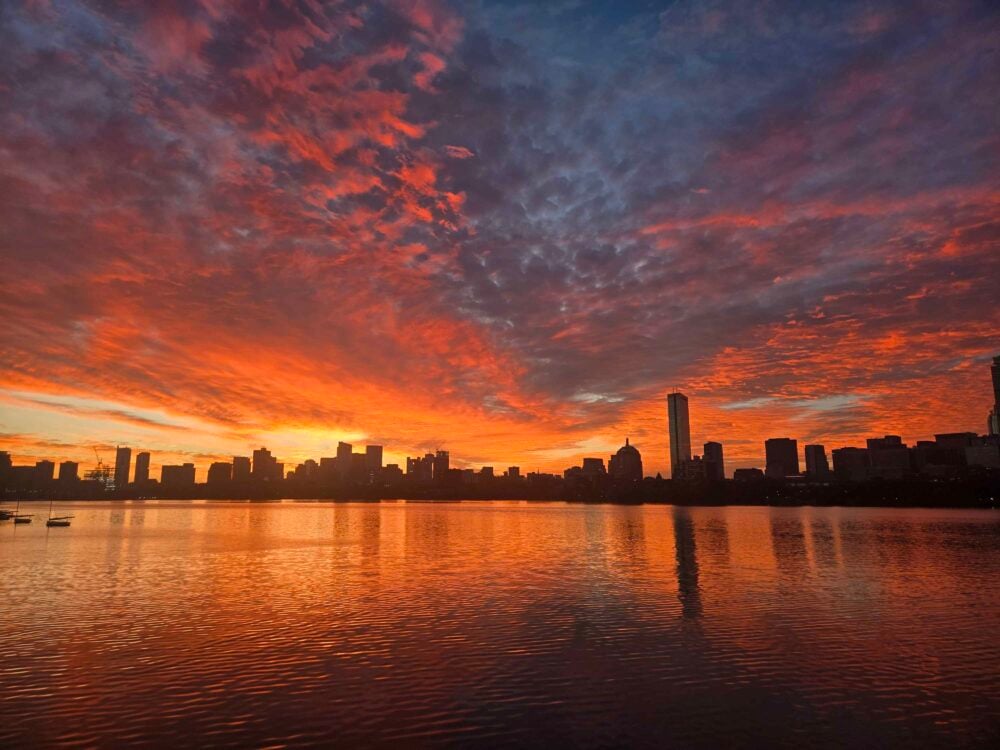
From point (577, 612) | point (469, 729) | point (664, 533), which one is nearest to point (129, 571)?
point (577, 612)

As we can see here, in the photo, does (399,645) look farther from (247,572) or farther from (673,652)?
(247,572)

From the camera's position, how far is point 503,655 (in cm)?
3538

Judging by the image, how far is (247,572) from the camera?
71.2 metres

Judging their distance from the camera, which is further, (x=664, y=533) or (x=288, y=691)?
(x=664, y=533)

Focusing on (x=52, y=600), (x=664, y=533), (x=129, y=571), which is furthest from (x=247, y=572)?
(x=664, y=533)

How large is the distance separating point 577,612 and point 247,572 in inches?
1682

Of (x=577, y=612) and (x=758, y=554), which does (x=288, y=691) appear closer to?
(x=577, y=612)

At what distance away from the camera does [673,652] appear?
35.9 metres

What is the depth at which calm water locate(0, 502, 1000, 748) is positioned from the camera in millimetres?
24844

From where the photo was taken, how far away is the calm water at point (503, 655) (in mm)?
24844

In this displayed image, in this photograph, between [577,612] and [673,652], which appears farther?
[577,612]

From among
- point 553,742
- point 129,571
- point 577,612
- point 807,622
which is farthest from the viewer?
point 129,571

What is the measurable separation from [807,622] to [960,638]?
8.75 metres

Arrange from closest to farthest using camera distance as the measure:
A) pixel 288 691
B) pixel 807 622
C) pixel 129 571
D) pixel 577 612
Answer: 1. pixel 288 691
2. pixel 807 622
3. pixel 577 612
4. pixel 129 571
